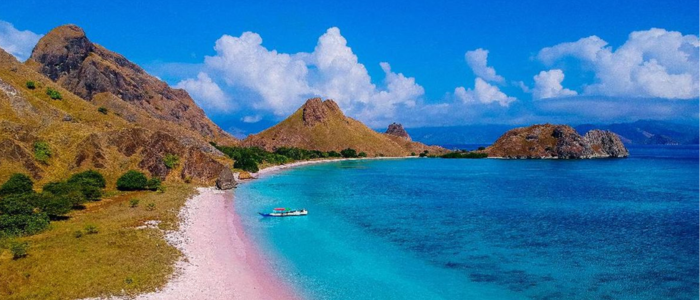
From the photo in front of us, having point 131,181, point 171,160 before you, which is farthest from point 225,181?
point 131,181

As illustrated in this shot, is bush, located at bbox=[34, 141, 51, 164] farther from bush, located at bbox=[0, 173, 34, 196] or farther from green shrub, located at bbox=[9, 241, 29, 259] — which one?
green shrub, located at bbox=[9, 241, 29, 259]

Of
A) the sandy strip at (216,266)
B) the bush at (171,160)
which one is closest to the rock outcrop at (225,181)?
the bush at (171,160)

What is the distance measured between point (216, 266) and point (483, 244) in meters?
29.5

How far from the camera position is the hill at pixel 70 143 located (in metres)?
75.5

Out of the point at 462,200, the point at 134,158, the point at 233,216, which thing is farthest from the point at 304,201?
the point at 134,158

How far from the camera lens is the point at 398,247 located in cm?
4819

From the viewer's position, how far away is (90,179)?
72125mm

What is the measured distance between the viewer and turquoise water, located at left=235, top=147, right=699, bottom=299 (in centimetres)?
3503

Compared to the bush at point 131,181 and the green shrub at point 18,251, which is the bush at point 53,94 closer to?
the bush at point 131,181

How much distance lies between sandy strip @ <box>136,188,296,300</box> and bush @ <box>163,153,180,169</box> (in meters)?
33.8

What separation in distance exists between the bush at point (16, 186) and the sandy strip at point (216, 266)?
2323 centimetres

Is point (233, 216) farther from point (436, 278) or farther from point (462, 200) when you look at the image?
point (462, 200)

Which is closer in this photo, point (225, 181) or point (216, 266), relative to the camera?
point (216, 266)

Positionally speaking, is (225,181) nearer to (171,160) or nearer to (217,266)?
(171,160)
